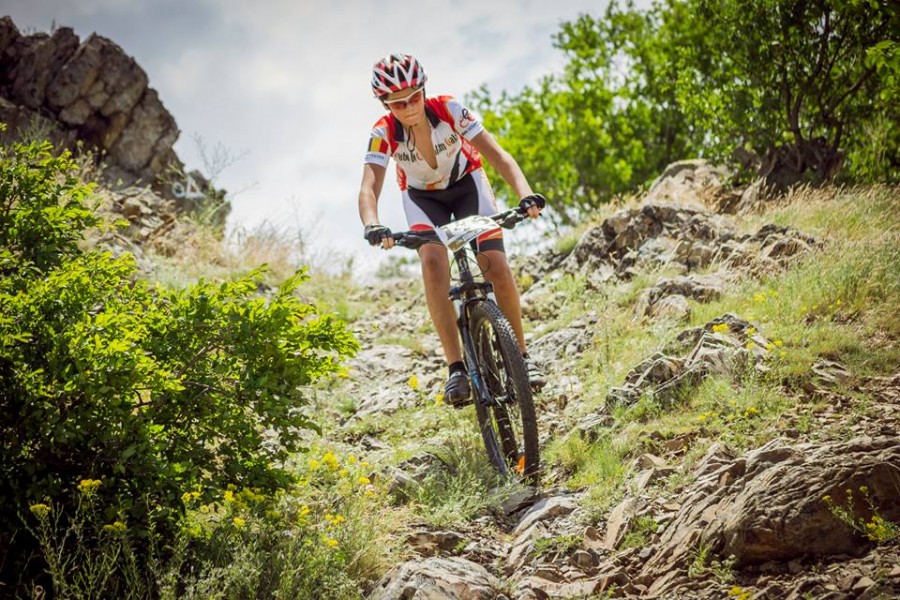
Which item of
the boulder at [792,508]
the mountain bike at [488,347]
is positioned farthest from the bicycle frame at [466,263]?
the boulder at [792,508]

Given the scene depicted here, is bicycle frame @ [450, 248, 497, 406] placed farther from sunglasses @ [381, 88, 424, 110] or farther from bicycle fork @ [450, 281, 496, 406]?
sunglasses @ [381, 88, 424, 110]

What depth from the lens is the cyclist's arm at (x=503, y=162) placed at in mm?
5086

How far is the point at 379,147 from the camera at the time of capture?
5.39 m

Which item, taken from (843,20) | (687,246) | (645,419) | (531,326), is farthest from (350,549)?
(843,20)

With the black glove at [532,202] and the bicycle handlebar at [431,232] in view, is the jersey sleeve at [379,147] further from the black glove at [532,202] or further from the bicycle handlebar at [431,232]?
the black glove at [532,202]

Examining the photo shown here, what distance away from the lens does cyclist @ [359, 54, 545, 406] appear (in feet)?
16.6

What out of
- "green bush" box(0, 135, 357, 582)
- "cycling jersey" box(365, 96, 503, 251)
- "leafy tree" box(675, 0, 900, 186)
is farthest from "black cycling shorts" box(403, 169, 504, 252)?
"leafy tree" box(675, 0, 900, 186)

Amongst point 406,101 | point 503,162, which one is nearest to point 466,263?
point 503,162

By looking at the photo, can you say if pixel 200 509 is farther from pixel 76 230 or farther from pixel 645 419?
pixel 645 419

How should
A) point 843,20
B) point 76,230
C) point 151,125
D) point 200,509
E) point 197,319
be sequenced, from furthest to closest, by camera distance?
point 151,125 → point 843,20 → point 76,230 → point 197,319 → point 200,509

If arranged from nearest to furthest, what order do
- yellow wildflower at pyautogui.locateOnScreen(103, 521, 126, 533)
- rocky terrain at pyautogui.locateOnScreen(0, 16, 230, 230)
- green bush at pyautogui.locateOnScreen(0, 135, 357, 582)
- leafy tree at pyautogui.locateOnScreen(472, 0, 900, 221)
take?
yellow wildflower at pyautogui.locateOnScreen(103, 521, 126, 533), green bush at pyautogui.locateOnScreen(0, 135, 357, 582), leafy tree at pyautogui.locateOnScreen(472, 0, 900, 221), rocky terrain at pyautogui.locateOnScreen(0, 16, 230, 230)

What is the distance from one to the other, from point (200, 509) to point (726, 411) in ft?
10.2

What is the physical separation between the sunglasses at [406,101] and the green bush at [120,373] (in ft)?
6.70

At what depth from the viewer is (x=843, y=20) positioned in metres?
10.5
